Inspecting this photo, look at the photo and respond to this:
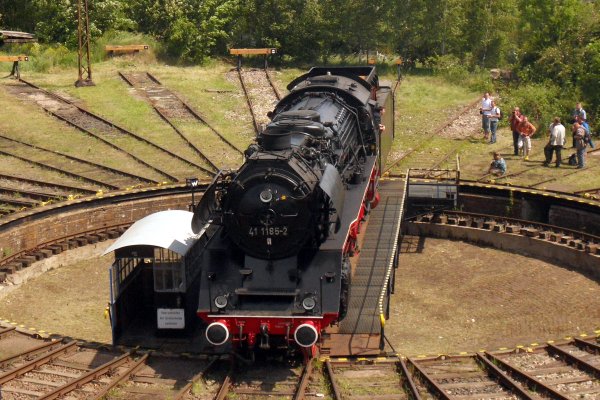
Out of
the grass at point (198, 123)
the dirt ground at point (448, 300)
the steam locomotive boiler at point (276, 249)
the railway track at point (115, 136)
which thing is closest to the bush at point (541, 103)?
the grass at point (198, 123)

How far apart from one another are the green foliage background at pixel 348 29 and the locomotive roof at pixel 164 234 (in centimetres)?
2324

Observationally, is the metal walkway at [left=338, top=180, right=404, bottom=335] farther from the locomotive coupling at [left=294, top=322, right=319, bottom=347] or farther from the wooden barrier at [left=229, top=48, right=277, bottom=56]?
the wooden barrier at [left=229, top=48, right=277, bottom=56]

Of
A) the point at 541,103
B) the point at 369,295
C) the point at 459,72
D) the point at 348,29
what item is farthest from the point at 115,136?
the point at 369,295

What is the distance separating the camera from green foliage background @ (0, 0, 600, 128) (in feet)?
127

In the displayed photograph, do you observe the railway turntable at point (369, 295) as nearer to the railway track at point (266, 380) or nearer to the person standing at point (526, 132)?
the railway track at point (266, 380)

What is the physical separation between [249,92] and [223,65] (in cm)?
565

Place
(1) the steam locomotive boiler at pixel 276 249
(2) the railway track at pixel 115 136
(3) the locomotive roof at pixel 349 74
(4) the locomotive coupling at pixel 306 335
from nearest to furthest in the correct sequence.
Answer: (4) the locomotive coupling at pixel 306 335 < (1) the steam locomotive boiler at pixel 276 249 < (3) the locomotive roof at pixel 349 74 < (2) the railway track at pixel 115 136


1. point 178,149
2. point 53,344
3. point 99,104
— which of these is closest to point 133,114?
point 99,104

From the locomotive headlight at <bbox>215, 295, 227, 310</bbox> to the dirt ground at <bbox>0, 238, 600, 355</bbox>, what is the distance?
3660 millimetres

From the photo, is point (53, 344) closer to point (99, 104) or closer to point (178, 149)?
point (178, 149)

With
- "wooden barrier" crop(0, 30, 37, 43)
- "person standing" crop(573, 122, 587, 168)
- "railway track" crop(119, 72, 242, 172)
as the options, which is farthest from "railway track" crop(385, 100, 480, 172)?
"wooden barrier" crop(0, 30, 37, 43)

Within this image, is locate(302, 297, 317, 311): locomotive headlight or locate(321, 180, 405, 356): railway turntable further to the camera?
locate(321, 180, 405, 356): railway turntable

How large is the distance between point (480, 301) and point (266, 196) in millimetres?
6253

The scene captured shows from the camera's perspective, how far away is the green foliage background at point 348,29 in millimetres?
38656
